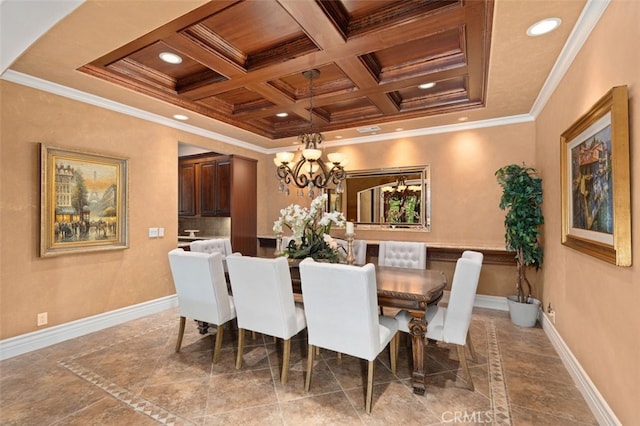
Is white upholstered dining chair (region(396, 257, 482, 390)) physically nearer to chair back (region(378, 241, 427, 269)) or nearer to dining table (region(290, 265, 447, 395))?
dining table (region(290, 265, 447, 395))

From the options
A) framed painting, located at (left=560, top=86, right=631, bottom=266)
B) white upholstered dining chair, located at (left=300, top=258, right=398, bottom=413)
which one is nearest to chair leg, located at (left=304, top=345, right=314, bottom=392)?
white upholstered dining chair, located at (left=300, top=258, right=398, bottom=413)

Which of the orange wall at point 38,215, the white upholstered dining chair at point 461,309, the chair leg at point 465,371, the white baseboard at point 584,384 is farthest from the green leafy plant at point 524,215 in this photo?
the orange wall at point 38,215

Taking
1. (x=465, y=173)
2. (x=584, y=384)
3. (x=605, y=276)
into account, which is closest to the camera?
(x=605, y=276)

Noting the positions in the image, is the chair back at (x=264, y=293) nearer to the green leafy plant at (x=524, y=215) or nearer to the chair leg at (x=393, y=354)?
the chair leg at (x=393, y=354)

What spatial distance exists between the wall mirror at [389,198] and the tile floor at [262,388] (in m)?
2.08

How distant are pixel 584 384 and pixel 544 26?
2497mm

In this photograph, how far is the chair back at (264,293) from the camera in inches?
93.7

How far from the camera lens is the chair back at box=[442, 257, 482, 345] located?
2.27 metres

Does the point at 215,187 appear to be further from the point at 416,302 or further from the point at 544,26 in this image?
the point at 544,26

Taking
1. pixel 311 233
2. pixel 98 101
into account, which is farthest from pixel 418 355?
pixel 98 101

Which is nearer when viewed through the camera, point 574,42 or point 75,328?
point 574,42

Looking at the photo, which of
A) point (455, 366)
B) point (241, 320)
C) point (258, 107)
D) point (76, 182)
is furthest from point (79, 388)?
point (258, 107)

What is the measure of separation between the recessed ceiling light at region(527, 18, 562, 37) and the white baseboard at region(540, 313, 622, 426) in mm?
2423

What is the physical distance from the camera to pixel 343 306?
6.84ft
